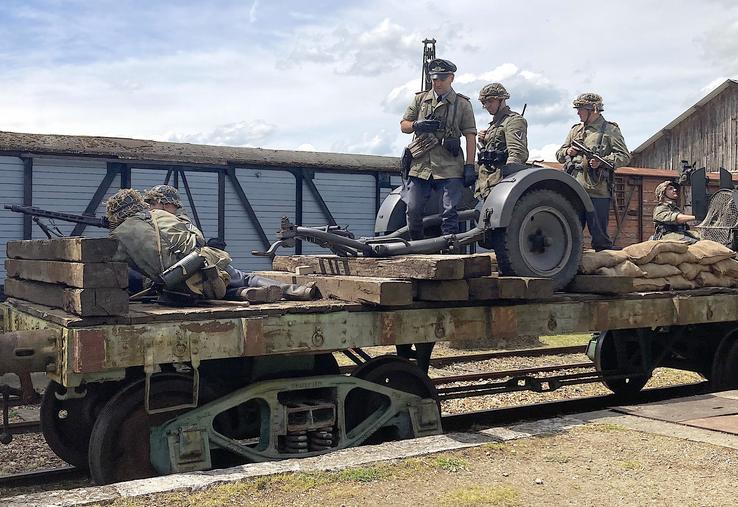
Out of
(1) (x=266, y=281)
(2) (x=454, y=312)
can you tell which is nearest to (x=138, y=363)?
(1) (x=266, y=281)

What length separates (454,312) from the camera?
6.38 m

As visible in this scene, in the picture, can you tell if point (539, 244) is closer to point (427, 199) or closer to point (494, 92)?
point (427, 199)

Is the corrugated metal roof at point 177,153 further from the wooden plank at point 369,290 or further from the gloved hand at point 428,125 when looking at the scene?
the wooden plank at point 369,290

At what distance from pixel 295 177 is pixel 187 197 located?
2.27m

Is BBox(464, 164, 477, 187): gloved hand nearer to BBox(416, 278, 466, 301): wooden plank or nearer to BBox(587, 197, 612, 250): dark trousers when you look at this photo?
BBox(587, 197, 612, 250): dark trousers

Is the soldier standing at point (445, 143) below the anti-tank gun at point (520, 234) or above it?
above

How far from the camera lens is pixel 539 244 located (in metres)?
6.97

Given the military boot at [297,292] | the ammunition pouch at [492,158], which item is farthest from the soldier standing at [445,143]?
the military boot at [297,292]

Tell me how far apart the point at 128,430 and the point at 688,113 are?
1191 inches

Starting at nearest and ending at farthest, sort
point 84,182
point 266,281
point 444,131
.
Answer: point 266,281
point 444,131
point 84,182

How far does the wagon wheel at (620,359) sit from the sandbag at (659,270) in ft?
4.03

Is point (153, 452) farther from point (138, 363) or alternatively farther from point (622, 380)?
point (622, 380)

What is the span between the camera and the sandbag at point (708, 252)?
8188 millimetres

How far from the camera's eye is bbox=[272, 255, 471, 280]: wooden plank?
5.93m
